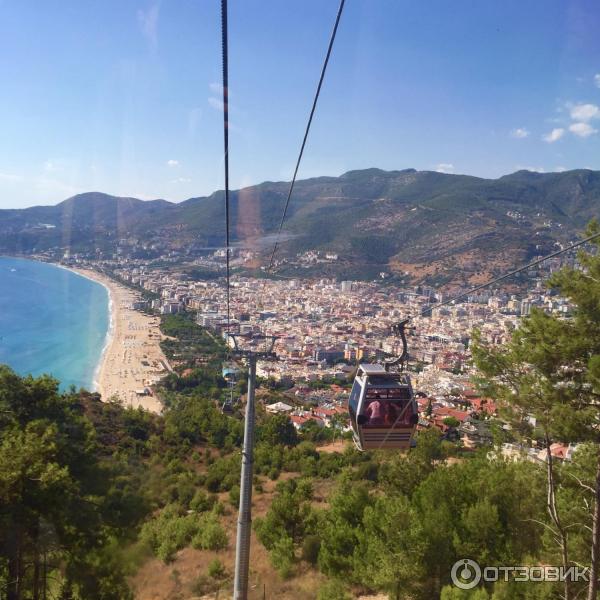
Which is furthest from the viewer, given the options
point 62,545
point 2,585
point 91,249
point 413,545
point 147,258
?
point 91,249

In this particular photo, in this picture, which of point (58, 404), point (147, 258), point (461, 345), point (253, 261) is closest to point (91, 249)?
point (147, 258)

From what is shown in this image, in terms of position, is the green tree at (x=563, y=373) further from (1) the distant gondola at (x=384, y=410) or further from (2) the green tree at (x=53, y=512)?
(2) the green tree at (x=53, y=512)

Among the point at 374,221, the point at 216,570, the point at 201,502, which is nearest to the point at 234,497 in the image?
the point at 201,502

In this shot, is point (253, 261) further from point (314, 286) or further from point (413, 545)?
point (413, 545)

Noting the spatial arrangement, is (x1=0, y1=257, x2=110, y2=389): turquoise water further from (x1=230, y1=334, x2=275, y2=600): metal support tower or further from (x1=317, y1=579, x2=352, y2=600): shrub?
(x1=230, y1=334, x2=275, y2=600): metal support tower

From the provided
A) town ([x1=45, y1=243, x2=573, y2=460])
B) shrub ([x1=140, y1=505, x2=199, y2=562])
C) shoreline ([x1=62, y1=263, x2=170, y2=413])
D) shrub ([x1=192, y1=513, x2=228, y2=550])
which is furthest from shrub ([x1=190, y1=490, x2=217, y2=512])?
shoreline ([x1=62, y1=263, x2=170, y2=413])

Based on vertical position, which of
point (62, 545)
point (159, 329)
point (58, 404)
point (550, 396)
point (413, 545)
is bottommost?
point (159, 329)

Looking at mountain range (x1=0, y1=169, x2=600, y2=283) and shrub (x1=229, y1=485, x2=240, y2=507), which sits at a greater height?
mountain range (x1=0, y1=169, x2=600, y2=283)
